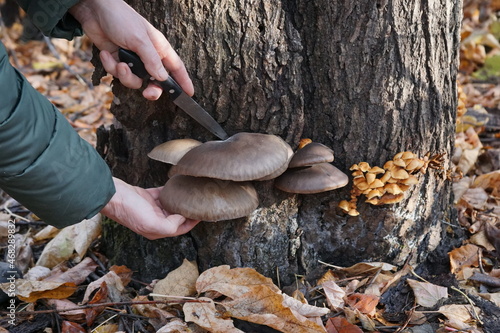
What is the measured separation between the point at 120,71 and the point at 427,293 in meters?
2.31

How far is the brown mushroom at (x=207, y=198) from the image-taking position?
9.04ft

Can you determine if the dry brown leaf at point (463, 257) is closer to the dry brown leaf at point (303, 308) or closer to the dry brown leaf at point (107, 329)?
the dry brown leaf at point (303, 308)

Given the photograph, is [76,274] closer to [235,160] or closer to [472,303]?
[235,160]

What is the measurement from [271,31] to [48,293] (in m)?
2.15

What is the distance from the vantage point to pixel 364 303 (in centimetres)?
293

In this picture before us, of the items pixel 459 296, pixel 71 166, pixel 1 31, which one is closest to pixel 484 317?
pixel 459 296

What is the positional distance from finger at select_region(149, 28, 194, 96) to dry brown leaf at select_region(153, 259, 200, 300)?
1.13 m

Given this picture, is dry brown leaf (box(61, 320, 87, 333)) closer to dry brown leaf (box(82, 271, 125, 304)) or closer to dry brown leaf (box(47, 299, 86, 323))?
dry brown leaf (box(47, 299, 86, 323))

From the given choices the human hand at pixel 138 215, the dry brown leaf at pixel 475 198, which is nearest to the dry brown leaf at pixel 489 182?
the dry brown leaf at pixel 475 198

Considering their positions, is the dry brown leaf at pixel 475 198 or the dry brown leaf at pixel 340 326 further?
the dry brown leaf at pixel 475 198

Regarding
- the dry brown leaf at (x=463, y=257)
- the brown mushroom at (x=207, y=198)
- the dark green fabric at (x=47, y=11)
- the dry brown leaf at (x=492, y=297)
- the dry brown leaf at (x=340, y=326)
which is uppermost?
the dark green fabric at (x=47, y=11)

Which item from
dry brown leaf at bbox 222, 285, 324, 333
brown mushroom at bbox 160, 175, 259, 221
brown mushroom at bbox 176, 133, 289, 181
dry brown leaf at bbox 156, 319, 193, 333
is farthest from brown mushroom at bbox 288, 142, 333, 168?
dry brown leaf at bbox 156, 319, 193, 333

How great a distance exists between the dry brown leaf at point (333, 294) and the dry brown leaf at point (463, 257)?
906mm

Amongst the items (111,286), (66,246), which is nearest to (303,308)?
(111,286)
